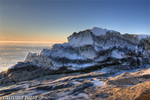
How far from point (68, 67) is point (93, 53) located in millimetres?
4769

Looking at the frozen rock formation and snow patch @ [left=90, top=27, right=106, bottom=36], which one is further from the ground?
snow patch @ [left=90, top=27, right=106, bottom=36]

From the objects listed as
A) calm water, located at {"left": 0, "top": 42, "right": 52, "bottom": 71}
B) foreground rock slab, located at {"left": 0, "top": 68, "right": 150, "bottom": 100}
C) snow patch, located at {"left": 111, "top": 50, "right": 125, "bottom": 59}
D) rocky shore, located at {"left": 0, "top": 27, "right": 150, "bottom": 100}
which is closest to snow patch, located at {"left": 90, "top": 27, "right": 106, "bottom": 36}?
rocky shore, located at {"left": 0, "top": 27, "right": 150, "bottom": 100}

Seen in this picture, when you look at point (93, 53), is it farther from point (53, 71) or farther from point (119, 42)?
point (53, 71)

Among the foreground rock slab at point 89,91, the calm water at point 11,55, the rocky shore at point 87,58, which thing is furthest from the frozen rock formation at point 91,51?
the calm water at point 11,55

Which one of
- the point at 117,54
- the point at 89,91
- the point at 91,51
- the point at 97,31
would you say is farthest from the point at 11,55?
the point at 89,91

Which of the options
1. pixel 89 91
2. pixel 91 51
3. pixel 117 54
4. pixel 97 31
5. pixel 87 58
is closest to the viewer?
pixel 89 91

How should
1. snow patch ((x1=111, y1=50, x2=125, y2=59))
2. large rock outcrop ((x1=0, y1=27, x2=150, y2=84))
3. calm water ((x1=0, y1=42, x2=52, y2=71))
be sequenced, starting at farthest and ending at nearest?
1. calm water ((x1=0, y1=42, x2=52, y2=71))
2. snow patch ((x1=111, y1=50, x2=125, y2=59))
3. large rock outcrop ((x1=0, y1=27, x2=150, y2=84))

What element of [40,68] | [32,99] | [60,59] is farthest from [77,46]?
[32,99]

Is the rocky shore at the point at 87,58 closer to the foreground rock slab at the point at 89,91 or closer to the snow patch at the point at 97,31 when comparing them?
the snow patch at the point at 97,31

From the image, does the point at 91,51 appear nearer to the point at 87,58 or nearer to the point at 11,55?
the point at 87,58

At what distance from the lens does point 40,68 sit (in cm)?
1608

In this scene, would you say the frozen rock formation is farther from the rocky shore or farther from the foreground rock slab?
the foreground rock slab

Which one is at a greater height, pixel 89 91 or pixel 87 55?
pixel 87 55

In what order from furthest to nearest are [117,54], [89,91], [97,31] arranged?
[97,31]
[117,54]
[89,91]
